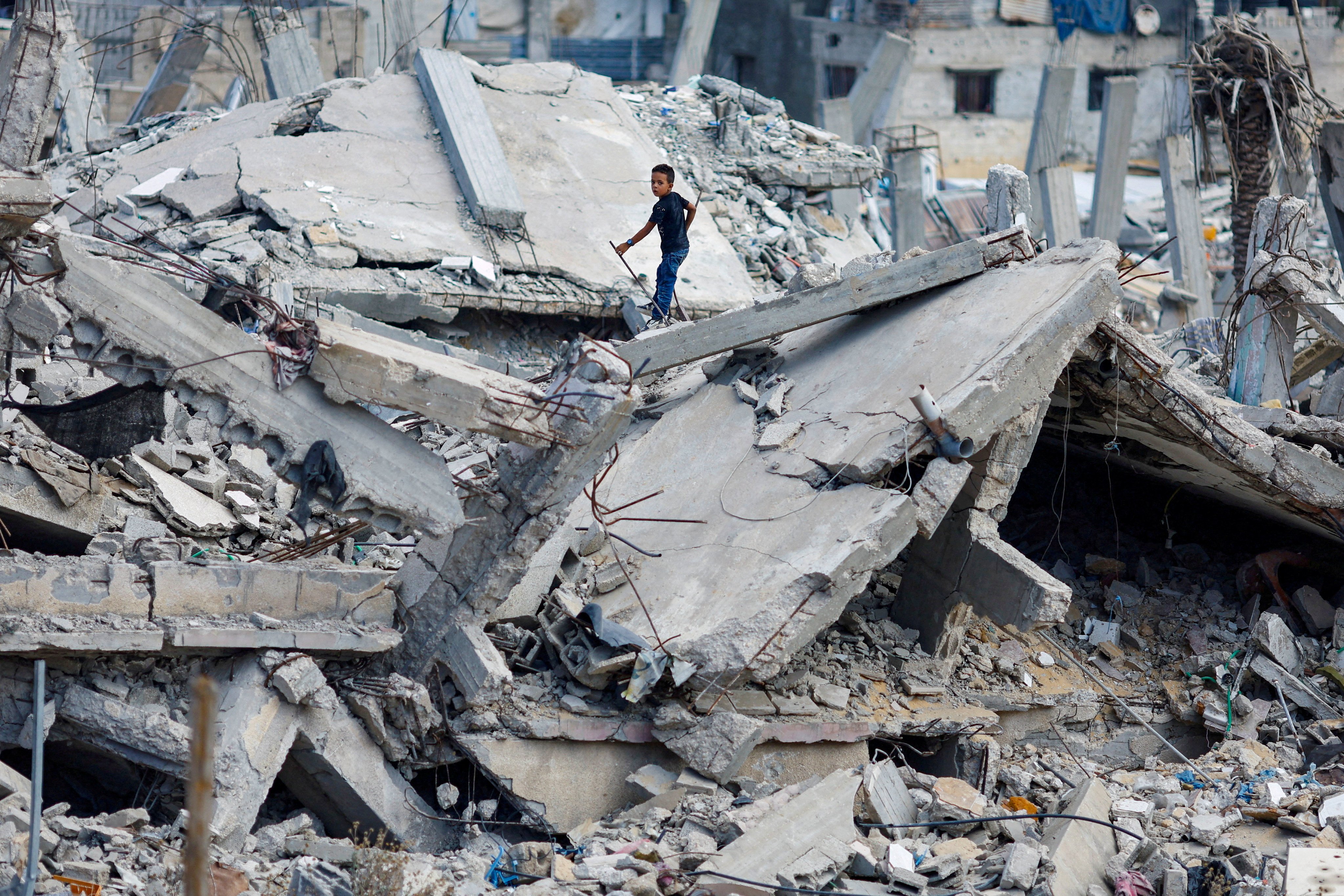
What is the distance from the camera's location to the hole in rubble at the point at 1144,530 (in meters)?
9.02

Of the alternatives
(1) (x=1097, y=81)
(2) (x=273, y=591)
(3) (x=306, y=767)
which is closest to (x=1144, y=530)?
→ (3) (x=306, y=767)

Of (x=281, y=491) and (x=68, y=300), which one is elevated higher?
(x=68, y=300)

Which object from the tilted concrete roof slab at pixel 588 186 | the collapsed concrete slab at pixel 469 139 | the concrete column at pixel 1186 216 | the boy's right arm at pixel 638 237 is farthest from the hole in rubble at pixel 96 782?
the concrete column at pixel 1186 216

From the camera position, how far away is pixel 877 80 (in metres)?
18.7

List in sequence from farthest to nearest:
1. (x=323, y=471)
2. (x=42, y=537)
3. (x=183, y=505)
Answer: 1. (x=183, y=505)
2. (x=42, y=537)
3. (x=323, y=471)

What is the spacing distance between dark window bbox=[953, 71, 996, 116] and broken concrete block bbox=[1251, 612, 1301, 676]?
22470 millimetres

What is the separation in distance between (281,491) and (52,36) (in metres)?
3.02

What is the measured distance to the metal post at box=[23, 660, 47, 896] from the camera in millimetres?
4551

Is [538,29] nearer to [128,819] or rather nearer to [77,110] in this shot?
[77,110]

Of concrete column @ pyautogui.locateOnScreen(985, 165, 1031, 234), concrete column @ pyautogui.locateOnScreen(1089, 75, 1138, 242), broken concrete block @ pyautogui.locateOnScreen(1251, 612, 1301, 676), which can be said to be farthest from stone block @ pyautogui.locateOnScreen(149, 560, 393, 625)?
concrete column @ pyautogui.locateOnScreen(1089, 75, 1138, 242)

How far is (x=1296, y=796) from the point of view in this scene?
646cm

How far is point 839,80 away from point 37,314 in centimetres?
2450

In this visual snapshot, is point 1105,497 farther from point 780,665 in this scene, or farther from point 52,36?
point 52,36

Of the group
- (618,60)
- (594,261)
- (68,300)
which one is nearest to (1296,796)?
(68,300)
